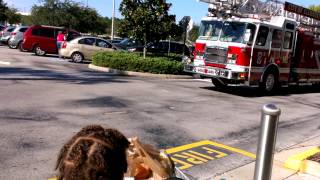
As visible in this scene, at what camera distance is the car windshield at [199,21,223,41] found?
15.5 m

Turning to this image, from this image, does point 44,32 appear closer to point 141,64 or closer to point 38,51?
point 38,51

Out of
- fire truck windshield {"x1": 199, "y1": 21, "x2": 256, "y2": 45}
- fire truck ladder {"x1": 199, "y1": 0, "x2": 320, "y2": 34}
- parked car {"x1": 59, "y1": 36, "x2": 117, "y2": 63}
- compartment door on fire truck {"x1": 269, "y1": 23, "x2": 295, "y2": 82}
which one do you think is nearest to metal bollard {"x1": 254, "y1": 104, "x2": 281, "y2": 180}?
fire truck windshield {"x1": 199, "y1": 21, "x2": 256, "y2": 45}

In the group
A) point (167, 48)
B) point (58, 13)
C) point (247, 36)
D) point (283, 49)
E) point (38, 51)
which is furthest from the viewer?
point (58, 13)

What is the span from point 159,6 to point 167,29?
3.67ft

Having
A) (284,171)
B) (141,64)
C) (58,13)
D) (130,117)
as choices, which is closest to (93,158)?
(284,171)

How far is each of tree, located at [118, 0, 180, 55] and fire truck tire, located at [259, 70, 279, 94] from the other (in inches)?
261

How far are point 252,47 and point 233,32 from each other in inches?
32.1

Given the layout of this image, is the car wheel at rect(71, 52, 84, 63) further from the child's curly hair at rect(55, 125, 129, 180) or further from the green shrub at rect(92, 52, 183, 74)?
the child's curly hair at rect(55, 125, 129, 180)

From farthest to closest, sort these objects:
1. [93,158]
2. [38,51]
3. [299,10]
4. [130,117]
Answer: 1. [38,51]
2. [299,10]
3. [130,117]
4. [93,158]

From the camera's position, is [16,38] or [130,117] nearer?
[130,117]

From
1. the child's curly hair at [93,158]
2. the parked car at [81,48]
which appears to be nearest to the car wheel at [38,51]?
the parked car at [81,48]

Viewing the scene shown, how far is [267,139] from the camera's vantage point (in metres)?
3.15

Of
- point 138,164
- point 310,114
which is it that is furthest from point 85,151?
point 310,114

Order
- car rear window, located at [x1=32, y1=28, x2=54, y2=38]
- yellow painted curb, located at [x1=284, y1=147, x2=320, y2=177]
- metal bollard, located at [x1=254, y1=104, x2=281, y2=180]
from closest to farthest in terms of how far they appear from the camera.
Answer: metal bollard, located at [x1=254, y1=104, x2=281, y2=180] < yellow painted curb, located at [x1=284, y1=147, x2=320, y2=177] < car rear window, located at [x1=32, y1=28, x2=54, y2=38]
